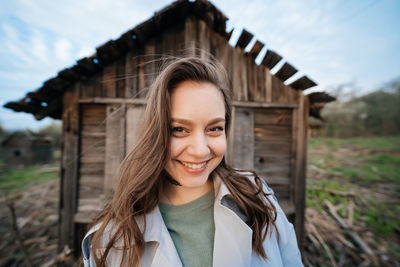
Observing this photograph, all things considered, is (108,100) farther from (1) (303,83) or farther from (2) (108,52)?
(1) (303,83)

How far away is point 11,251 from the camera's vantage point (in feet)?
13.0

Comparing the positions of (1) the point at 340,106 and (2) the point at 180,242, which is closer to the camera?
(2) the point at 180,242

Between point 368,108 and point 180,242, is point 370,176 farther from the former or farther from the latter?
point 368,108

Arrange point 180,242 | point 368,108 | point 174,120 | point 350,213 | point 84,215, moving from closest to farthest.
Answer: point 174,120 < point 180,242 < point 84,215 < point 350,213 < point 368,108

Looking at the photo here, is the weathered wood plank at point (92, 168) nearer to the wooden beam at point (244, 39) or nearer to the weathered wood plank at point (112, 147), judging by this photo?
the weathered wood plank at point (112, 147)

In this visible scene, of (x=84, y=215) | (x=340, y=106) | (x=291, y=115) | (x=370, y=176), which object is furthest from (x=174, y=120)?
(x=340, y=106)

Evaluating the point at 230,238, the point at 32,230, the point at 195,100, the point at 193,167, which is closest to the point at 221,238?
the point at 230,238

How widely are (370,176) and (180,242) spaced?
1047 centimetres

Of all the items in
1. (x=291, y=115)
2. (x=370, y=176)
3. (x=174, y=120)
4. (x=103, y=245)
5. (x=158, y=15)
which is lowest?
(x=370, y=176)

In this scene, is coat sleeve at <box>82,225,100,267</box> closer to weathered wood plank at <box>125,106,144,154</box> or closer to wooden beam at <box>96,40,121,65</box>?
weathered wood plank at <box>125,106,144,154</box>

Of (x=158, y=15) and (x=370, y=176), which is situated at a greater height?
(x=158, y=15)

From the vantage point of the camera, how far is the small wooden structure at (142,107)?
128 inches

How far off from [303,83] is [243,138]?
1.51 meters

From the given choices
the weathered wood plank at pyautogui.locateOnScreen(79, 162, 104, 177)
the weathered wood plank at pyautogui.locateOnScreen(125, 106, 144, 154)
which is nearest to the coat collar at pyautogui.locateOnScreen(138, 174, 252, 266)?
the weathered wood plank at pyautogui.locateOnScreen(125, 106, 144, 154)
